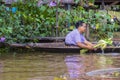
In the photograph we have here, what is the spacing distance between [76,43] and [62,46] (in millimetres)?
844

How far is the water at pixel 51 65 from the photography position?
8288mm

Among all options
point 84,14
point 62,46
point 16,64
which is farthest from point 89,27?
point 16,64

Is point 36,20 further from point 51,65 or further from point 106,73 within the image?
point 106,73

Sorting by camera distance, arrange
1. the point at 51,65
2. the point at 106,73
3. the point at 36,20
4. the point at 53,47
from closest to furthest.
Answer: the point at 106,73 < the point at 51,65 < the point at 53,47 < the point at 36,20

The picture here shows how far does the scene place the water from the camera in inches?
326

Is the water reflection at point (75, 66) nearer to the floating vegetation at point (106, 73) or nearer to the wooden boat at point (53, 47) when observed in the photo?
the floating vegetation at point (106, 73)

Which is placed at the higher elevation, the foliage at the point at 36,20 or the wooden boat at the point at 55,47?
the foliage at the point at 36,20

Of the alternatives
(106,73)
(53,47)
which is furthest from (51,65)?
(53,47)

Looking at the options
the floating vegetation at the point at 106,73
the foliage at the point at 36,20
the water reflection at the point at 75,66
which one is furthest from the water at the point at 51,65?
the foliage at the point at 36,20

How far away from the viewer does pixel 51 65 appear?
10.3m

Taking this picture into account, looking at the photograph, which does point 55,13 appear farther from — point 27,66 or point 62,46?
point 27,66

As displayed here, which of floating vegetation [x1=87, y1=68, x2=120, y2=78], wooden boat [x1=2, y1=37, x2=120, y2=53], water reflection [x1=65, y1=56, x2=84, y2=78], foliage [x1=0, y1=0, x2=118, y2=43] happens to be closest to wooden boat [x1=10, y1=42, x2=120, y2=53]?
wooden boat [x1=2, y1=37, x2=120, y2=53]

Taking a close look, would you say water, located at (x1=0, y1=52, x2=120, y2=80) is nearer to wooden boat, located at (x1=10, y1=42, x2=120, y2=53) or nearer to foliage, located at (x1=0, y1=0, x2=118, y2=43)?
wooden boat, located at (x1=10, y1=42, x2=120, y2=53)

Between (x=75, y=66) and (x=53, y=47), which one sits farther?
(x=53, y=47)
